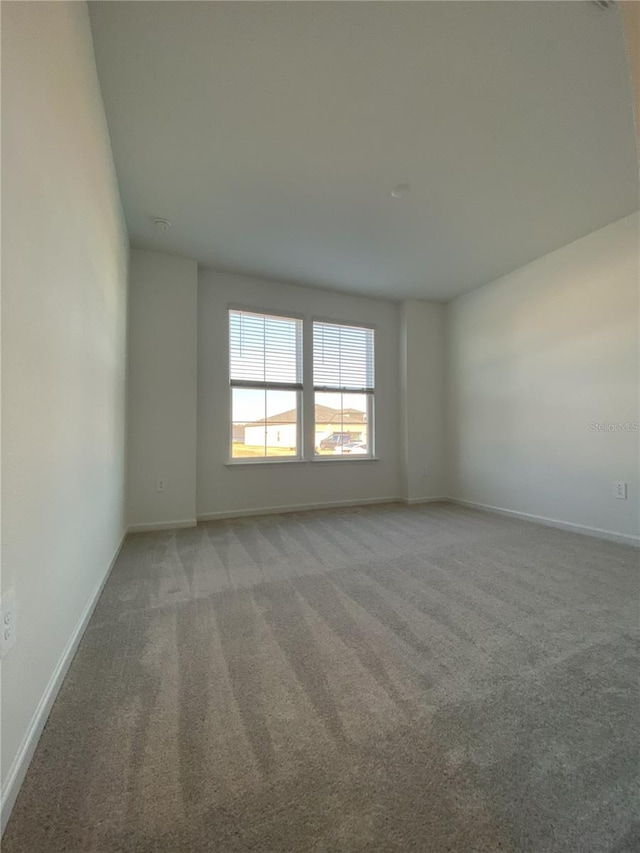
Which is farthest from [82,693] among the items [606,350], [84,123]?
[606,350]

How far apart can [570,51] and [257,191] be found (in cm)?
186

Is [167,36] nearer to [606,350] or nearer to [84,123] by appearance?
[84,123]

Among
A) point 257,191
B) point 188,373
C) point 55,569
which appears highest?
point 257,191

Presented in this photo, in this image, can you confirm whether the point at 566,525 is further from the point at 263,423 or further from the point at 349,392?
the point at 263,423

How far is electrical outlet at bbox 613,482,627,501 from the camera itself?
2.78 m

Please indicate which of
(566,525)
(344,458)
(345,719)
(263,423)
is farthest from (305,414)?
(345,719)

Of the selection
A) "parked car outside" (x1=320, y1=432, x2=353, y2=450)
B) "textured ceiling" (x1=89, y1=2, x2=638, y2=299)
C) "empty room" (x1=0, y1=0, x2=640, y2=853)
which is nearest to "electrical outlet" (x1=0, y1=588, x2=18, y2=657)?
"empty room" (x1=0, y1=0, x2=640, y2=853)

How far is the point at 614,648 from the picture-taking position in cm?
145

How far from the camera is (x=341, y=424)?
14.2ft

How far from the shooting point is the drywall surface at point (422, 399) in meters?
4.48

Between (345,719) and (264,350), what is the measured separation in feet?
11.4

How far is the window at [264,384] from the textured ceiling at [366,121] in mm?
958

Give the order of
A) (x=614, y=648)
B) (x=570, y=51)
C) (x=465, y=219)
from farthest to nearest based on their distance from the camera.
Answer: (x=465, y=219), (x=570, y=51), (x=614, y=648)

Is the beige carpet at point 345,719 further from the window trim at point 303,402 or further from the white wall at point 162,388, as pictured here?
the window trim at point 303,402
